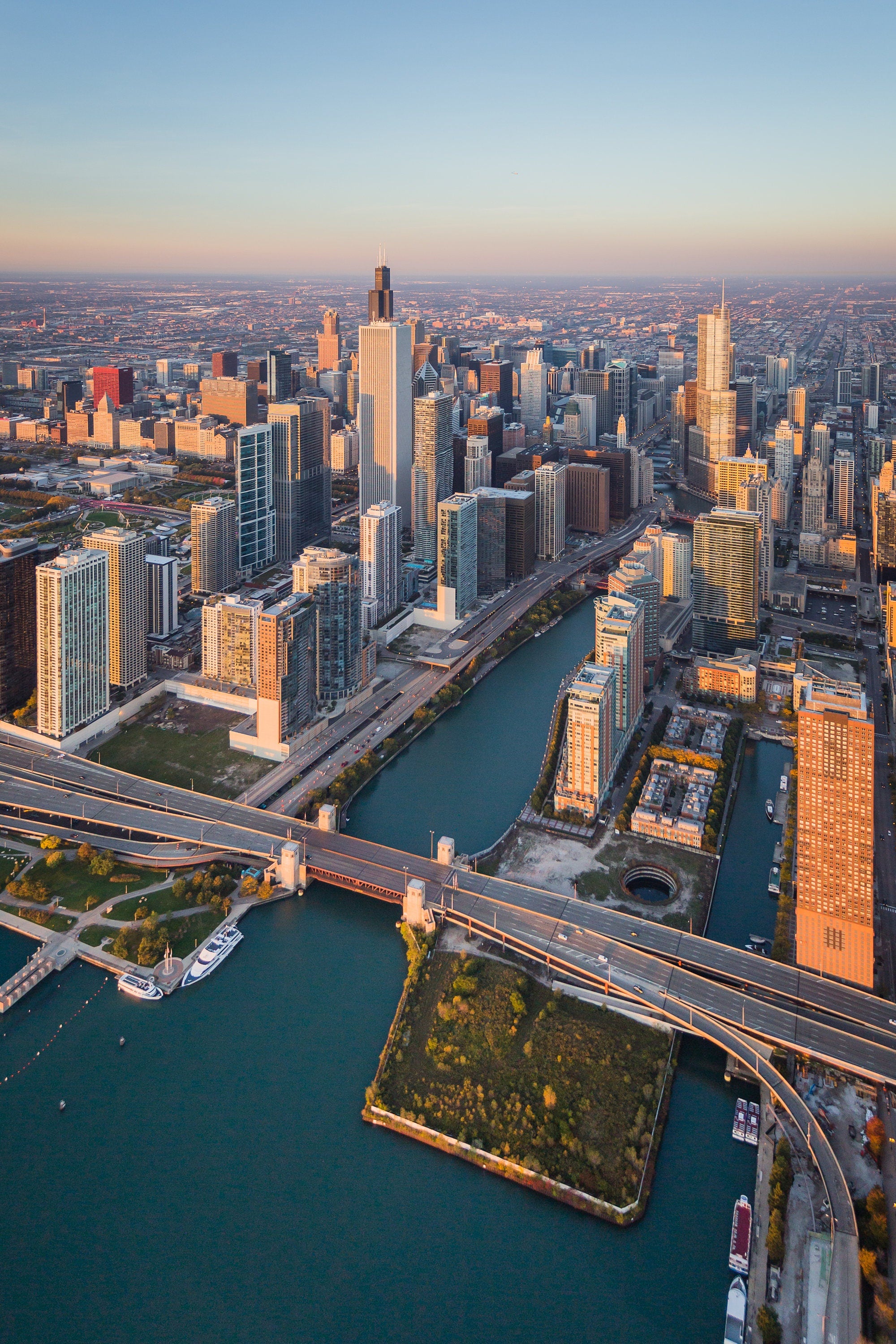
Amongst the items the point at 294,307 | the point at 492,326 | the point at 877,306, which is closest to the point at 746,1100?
the point at 492,326

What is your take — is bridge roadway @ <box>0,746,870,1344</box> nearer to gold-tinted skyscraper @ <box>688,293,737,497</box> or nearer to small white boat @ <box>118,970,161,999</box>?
small white boat @ <box>118,970,161,999</box>

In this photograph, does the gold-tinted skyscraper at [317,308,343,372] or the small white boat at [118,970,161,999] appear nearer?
the small white boat at [118,970,161,999]

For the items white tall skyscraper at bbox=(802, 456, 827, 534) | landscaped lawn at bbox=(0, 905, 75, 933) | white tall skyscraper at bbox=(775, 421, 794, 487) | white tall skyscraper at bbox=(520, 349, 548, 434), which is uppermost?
white tall skyscraper at bbox=(520, 349, 548, 434)

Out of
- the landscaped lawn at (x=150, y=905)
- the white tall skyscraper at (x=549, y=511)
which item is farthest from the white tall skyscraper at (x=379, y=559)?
the landscaped lawn at (x=150, y=905)

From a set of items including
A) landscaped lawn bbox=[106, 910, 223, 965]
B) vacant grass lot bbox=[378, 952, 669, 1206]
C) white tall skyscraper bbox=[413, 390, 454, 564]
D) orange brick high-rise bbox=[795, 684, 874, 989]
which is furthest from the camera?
white tall skyscraper bbox=[413, 390, 454, 564]

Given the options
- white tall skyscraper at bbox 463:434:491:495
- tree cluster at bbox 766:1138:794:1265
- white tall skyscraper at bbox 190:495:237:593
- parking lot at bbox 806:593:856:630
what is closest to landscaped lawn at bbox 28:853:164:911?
tree cluster at bbox 766:1138:794:1265

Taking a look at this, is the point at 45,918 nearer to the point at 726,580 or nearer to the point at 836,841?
the point at 836,841

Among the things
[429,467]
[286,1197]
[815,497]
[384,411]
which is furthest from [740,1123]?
[815,497]
